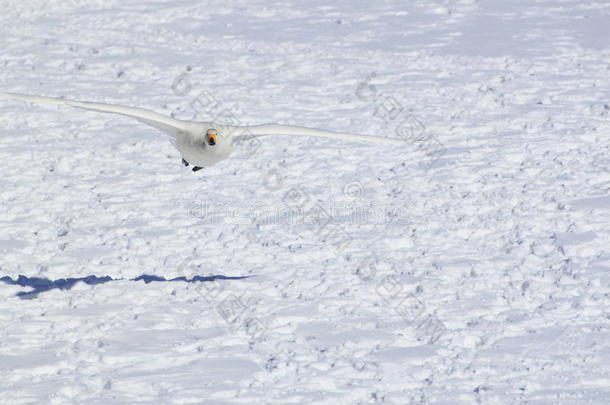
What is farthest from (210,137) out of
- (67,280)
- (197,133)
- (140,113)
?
(67,280)

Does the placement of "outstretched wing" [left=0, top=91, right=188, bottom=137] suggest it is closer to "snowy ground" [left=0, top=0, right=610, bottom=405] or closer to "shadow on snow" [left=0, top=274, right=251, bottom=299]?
"snowy ground" [left=0, top=0, right=610, bottom=405]

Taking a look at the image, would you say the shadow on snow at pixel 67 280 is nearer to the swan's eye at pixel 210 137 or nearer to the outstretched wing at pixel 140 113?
the outstretched wing at pixel 140 113

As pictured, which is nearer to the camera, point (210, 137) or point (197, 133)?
point (210, 137)

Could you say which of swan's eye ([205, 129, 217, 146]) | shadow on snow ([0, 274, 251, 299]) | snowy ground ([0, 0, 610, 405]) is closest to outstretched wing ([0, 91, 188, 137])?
swan's eye ([205, 129, 217, 146])

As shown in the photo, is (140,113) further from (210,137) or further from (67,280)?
(67,280)

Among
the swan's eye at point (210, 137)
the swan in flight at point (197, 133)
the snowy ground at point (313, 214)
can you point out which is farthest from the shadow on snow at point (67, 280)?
the swan's eye at point (210, 137)

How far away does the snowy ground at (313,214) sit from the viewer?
235 inches

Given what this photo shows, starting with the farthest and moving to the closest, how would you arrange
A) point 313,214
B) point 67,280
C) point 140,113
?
point 313,214
point 67,280
point 140,113

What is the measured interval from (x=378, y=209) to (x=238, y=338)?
2.44 m

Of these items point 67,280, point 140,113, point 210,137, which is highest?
point 140,113

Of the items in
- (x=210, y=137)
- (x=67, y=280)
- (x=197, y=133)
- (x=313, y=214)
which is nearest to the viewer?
(x=210, y=137)

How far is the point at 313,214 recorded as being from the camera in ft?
27.0

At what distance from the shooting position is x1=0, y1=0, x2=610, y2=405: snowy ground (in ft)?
19.6

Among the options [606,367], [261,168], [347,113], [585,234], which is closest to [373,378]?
[606,367]
